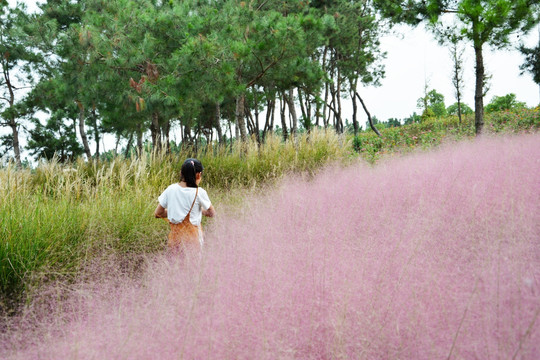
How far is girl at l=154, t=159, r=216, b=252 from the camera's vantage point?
106 inches

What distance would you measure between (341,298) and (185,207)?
1.68 meters

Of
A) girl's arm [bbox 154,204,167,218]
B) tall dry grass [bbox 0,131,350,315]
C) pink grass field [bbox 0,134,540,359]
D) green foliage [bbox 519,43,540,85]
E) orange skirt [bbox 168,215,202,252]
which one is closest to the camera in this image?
pink grass field [bbox 0,134,540,359]

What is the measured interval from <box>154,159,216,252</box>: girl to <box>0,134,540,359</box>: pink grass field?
12.3 inches

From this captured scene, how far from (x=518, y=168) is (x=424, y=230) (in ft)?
5.85

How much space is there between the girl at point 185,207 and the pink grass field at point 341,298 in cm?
31

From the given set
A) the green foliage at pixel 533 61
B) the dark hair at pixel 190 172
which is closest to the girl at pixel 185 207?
the dark hair at pixel 190 172

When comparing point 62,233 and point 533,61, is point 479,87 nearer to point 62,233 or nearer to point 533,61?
point 533,61

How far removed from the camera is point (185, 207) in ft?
8.95

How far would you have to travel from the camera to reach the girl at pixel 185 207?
2.71 metres

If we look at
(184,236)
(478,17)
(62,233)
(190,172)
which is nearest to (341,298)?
(184,236)

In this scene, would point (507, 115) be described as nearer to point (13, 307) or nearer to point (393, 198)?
point (393, 198)

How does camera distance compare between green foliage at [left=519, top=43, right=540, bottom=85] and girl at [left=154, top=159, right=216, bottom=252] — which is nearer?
girl at [left=154, top=159, right=216, bottom=252]

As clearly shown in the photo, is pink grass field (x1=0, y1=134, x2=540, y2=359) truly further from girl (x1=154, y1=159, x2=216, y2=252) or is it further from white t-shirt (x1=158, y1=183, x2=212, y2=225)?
white t-shirt (x1=158, y1=183, x2=212, y2=225)

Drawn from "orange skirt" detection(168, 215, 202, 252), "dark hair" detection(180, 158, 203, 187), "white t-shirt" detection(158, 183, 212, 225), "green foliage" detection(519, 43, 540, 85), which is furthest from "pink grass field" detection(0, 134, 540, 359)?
"green foliage" detection(519, 43, 540, 85)
